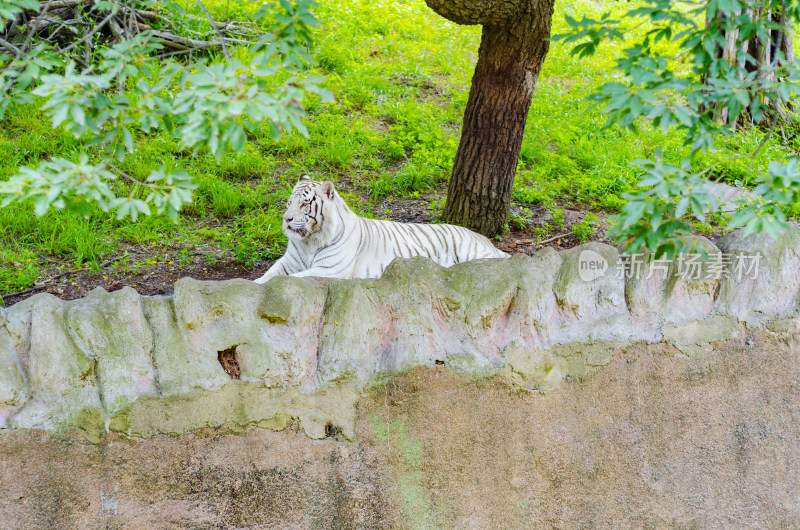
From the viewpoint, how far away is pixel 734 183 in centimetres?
615

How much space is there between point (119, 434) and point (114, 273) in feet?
7.70

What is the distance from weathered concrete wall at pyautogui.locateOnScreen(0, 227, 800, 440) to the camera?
2.55 meters

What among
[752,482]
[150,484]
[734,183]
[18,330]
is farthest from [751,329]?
[734,183]

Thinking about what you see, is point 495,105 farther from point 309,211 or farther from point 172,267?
point 172,267

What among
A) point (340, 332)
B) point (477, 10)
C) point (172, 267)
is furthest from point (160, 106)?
point (172, 267)

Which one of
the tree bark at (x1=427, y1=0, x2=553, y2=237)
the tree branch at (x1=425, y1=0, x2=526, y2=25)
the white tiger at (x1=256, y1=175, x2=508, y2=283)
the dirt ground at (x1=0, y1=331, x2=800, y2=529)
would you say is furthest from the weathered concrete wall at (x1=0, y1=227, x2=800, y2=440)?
the tree bark at (x1=427, y1=0, x2=553, y2=237)

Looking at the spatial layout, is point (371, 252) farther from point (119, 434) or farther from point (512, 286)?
point (119, 434)

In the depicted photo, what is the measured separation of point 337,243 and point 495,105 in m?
1.53

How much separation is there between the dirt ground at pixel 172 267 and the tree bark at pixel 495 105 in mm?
294

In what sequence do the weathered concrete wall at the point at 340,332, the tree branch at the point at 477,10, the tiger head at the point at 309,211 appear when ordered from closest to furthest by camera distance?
1. the weathered concrete wall at the point at 340,332
2. the tree branch at the point at 477,10
3. the tiger head at the point at 309,211

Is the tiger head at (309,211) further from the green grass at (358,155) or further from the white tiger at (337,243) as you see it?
the green grass at (358,155)

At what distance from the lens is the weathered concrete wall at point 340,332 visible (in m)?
2.55

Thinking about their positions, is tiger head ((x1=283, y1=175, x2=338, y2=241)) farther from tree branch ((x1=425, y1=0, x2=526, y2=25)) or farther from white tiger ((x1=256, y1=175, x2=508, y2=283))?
tree branch ((x1=425, y1=0, x2=526, y2=25))

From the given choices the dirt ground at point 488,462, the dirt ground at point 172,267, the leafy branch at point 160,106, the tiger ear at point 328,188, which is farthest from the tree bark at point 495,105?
the dirt ground at point 488,462
